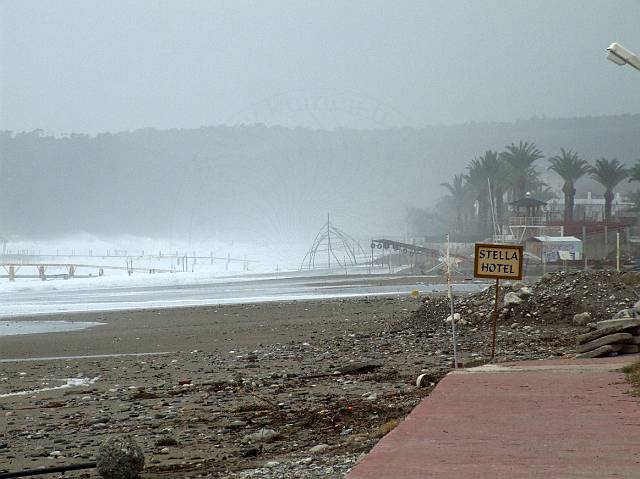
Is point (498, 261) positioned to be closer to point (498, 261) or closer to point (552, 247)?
point (498, 261)

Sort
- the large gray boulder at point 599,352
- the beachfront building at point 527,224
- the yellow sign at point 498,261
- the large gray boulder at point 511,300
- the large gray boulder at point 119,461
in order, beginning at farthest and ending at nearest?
the beachfront building at point 527,224, the large gray boulder at point 511,300, the large gray boulder at point 599,352, the yellow sign at point 498,261, the large gray boulder at point 119,461

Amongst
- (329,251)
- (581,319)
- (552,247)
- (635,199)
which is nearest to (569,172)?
(329,251)

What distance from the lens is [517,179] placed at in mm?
113562

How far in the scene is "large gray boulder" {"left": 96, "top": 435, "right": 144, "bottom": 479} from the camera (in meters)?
7.47

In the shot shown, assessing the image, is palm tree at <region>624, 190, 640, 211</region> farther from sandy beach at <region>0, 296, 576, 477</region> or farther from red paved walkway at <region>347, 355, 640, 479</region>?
red paved walkway at <region>347, 355, 640, 479</region>

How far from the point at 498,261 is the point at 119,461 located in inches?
304

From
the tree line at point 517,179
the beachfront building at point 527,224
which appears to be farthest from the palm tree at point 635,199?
the beachfront building at point 527,224

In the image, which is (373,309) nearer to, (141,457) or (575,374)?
(575,374)

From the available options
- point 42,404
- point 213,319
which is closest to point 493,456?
point 42,404

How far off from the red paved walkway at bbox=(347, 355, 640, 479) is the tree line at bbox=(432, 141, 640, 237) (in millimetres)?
81681

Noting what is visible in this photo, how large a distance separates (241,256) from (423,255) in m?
61.5

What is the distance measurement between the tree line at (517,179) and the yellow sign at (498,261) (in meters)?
78.0

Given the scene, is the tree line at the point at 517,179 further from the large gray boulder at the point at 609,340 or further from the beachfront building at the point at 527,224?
the large gray boulder at the point at 609,340

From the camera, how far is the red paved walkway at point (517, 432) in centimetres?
622
